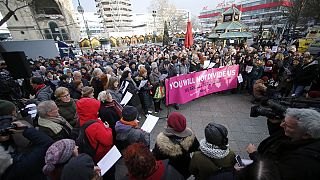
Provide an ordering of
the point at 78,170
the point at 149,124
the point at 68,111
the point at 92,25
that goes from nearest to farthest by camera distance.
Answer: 1. the point at 78,170
2. the point at 149,124
3. the point at 68,111
4. the point at 92,25

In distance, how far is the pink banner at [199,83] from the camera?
18.2ft

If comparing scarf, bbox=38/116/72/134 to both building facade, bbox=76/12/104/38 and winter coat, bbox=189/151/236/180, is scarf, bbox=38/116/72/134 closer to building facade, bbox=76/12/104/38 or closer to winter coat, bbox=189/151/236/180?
winter coat, bbox=189/151/236/180

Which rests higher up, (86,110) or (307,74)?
(86,110)

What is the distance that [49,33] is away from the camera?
35.2 meters

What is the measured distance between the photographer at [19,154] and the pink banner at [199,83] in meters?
3.97

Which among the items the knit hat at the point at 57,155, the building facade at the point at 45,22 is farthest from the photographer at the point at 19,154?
the building facade at the point at 45,22

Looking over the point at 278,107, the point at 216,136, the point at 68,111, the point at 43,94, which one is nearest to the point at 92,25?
the point at 43,94

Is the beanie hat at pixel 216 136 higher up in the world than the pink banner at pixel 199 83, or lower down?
higher up

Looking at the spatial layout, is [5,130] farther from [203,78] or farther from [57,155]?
[203,78]

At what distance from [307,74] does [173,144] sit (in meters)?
5.44

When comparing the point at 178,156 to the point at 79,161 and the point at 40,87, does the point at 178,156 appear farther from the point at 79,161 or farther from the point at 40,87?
the point at 40,87

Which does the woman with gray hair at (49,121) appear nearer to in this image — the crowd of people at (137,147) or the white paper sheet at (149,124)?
the crowd of people at (137,147)

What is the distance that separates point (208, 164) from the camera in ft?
5.83

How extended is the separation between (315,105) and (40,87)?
6.12 metres
